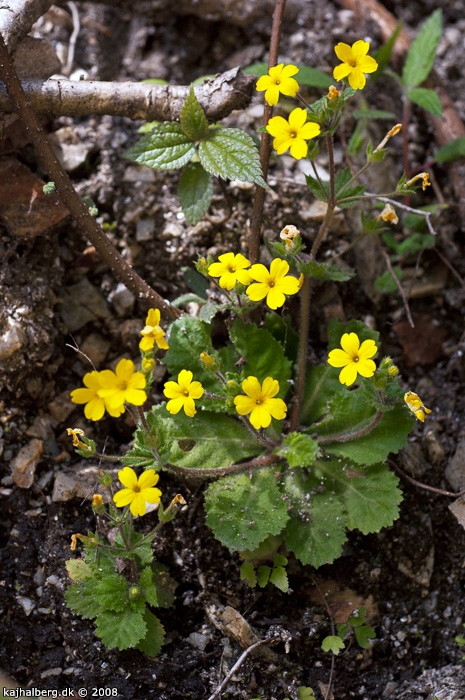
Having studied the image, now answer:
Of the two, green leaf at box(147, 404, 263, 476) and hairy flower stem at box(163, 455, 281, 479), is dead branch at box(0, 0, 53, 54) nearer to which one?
green leaf at box(147, 404, 263, 476)

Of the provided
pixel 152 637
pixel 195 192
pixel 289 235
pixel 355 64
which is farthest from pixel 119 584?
pixel 355 64

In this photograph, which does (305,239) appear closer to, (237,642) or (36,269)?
(36,269)

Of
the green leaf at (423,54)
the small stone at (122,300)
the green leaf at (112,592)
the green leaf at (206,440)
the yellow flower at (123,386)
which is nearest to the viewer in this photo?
the yellow flower at (123,386)

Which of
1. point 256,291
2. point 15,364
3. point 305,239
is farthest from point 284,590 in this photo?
point 305,239

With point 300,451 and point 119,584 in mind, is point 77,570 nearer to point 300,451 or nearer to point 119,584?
point 119,584

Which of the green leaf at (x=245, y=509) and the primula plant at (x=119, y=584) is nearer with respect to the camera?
the primula plant at (x=119, y=584)

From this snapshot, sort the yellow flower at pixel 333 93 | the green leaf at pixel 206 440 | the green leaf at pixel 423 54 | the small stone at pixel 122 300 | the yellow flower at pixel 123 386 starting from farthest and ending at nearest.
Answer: the green leaf at pixel 423 54
the small stone at pixel 122 300
the green leaf at pixel 206 440
the yellow flower at pixel 333 93
the yellow flower at pixel 123 386

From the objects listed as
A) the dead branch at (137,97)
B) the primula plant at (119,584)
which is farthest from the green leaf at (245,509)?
the dead branch at (137,97)

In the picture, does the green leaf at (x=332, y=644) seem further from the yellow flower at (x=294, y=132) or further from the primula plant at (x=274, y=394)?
the yellow flower at (x=294, y=132)
